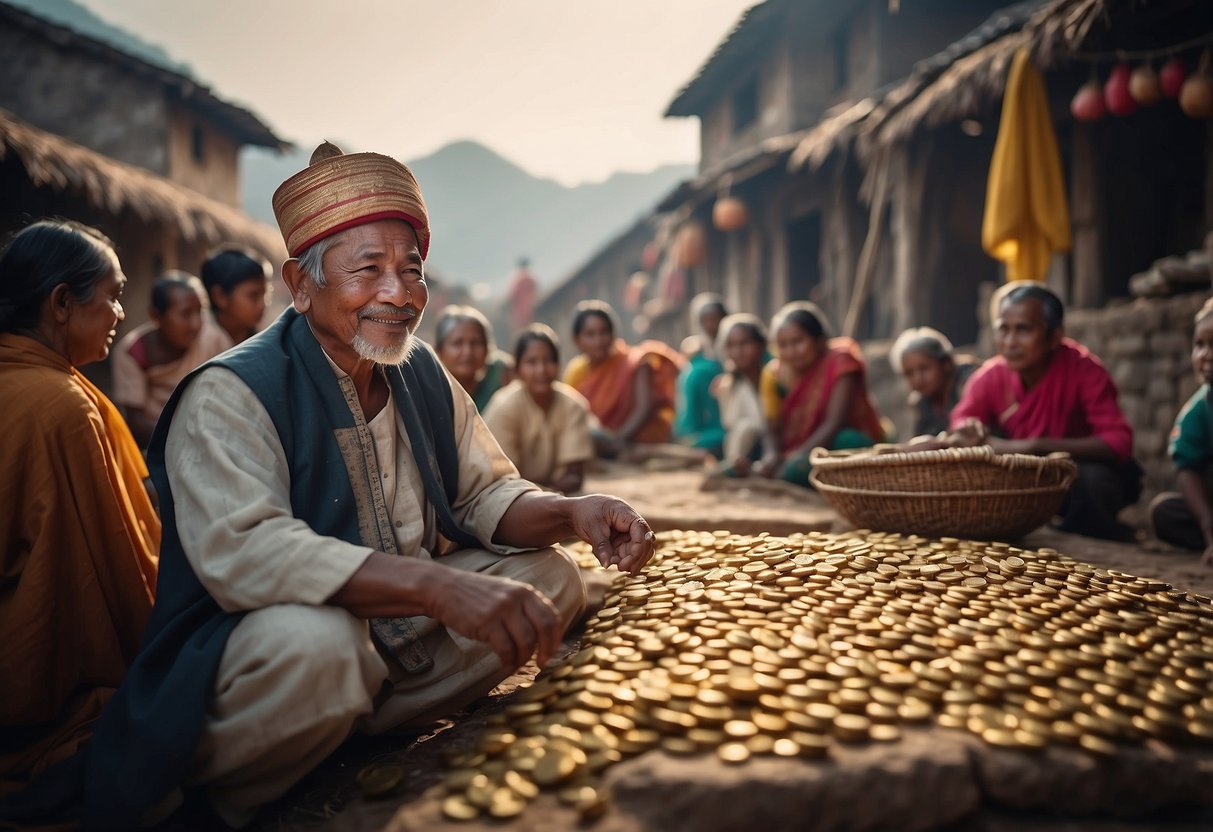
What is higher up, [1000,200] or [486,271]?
[486,271]

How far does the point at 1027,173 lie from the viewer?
5.55 metres

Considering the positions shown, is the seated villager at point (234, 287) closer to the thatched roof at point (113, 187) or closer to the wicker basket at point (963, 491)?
the thatched roof at point (113, 187)

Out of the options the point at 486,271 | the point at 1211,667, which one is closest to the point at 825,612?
the point at 1211,667

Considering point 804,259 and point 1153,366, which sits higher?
point 804,259

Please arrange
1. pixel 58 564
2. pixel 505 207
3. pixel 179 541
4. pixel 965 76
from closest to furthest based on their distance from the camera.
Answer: pixel 179 541 → pixel 58 564 → pixel 965 76 → pixel 505 207

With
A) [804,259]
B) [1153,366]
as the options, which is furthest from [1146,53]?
[804,259]

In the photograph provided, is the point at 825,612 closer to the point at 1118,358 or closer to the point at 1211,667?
the point at 1211,667

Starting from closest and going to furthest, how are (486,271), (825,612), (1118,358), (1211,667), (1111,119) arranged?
(1211,667), (825,612), (1118,358), (1111,119), (486,271)

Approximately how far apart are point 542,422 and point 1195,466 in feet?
10.8

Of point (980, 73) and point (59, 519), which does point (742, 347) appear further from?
point (59, 519)

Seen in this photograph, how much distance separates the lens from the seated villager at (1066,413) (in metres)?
3.47

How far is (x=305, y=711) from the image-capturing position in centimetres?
156

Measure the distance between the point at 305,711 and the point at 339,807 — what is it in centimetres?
22

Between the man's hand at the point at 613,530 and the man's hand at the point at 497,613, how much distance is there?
458 millimetres
